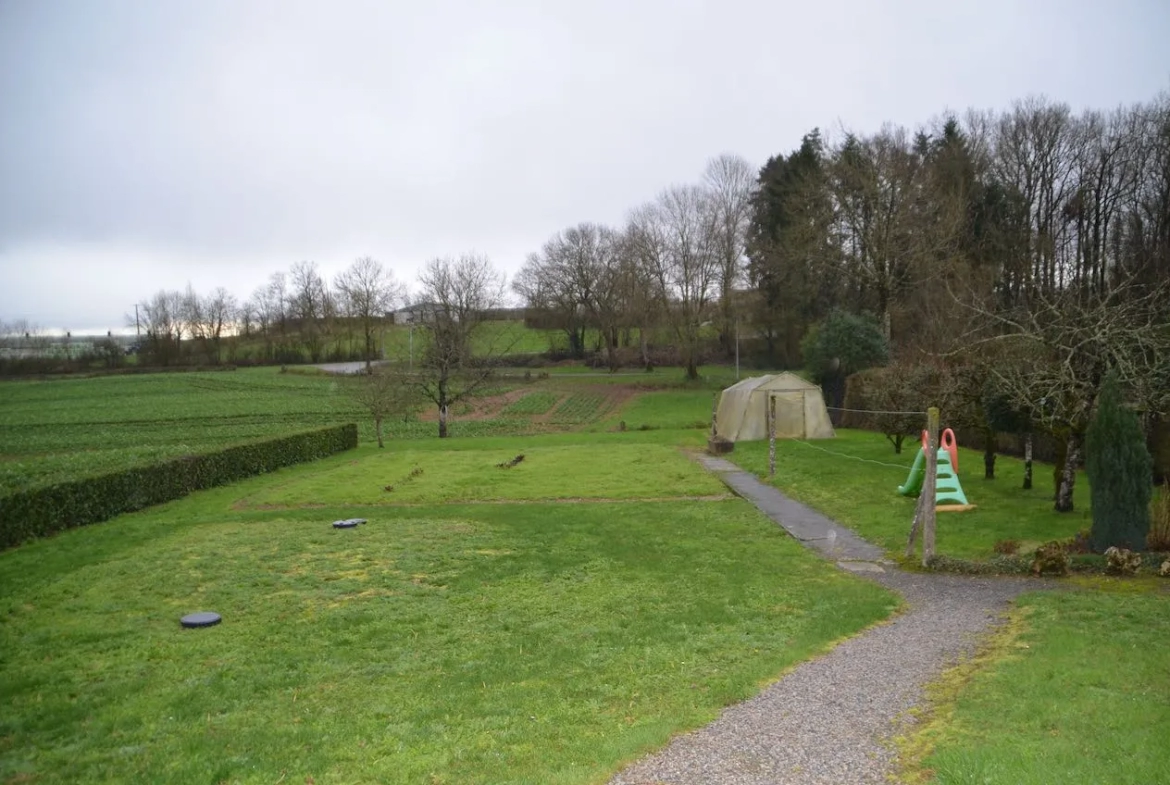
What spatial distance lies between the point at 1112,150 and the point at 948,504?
30121mm

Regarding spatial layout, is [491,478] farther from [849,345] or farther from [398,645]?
[849,345]

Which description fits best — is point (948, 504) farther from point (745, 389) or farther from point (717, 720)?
point (745, 389)

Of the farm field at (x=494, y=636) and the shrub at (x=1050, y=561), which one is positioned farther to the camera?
the shrub at (x=1050, y=561)

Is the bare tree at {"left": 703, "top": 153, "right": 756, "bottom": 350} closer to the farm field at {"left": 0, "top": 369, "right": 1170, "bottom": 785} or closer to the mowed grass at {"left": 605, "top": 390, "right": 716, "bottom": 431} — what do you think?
the mowed grass at {"left": 605, "top": 390, "right": 716, "bottom": 431}

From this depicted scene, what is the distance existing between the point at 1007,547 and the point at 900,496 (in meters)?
5.04

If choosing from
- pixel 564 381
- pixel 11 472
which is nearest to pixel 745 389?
pixel 11 472

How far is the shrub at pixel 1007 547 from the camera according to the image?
11.1 meters

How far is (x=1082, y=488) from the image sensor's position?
16.4m

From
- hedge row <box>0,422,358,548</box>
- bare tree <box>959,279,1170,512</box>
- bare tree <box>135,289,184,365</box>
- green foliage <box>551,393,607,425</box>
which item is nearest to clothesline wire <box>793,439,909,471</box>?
bare tree <box>959,279,1170,512</box>

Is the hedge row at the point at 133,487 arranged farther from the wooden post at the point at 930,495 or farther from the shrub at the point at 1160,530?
the shrub at the point at 1160,530

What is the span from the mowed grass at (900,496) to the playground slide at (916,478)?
17cm

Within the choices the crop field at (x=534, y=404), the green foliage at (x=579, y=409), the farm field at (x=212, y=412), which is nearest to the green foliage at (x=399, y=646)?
the farm field at (x=212, y=412)

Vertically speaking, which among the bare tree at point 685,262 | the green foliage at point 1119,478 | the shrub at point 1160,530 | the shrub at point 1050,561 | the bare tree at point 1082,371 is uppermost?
the bare tree at point 685,262

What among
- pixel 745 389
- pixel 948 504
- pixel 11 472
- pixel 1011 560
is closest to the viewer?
pixel 1011 560
